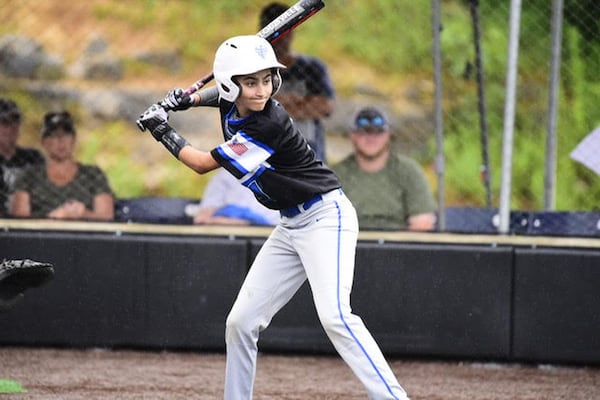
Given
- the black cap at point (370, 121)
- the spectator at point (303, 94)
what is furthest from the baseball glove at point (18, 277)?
the black cap at point (370, 121)

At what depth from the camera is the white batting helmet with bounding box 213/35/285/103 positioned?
4457mm

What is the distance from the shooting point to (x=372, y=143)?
7.12m

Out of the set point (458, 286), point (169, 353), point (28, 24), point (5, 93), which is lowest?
point (169, 353)

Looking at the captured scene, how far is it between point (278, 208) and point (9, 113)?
3.10 m

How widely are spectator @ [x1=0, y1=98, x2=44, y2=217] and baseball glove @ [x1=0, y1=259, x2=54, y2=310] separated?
2259 mm

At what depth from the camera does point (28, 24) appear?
771cm

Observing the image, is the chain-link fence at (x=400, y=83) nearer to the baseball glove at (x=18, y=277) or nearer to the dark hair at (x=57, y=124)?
the dark hair at (x=57, y=124)

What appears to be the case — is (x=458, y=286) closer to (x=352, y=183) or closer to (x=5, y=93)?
(x=352, y=183)

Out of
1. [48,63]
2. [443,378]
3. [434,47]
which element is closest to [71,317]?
[443,378]

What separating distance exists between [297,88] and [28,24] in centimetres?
196

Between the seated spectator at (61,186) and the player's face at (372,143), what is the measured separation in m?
1.65

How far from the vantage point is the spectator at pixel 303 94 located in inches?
285

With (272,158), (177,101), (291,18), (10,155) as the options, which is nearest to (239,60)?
(272,158)

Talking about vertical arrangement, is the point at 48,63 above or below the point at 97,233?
above
